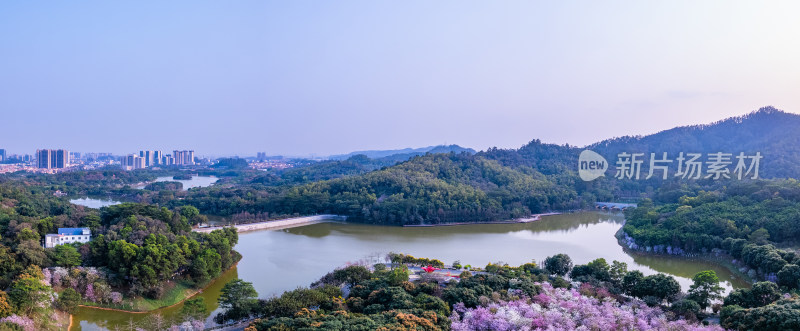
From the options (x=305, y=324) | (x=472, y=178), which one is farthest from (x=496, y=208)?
(x=305, y=324)

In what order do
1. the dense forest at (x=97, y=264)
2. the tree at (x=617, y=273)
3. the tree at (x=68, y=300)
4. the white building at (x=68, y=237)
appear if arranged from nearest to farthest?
1. the dense forest at (x=97, y=264)
2. the tree at (x=68, y=300)
3. the tree at (x=617, y=273)
4. the white building at (x=68, y=237)

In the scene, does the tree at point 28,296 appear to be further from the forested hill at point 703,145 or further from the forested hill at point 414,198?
→ the forested hill at point 703,145

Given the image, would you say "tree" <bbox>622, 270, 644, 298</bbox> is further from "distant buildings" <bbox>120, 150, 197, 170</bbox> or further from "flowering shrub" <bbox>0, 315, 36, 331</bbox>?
"distant buildings" <bbox>120, 150, 197, 170</bbox>

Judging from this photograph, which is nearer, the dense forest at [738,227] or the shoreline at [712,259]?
the dense forest at [738,227]

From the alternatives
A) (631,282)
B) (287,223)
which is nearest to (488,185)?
(287,223)

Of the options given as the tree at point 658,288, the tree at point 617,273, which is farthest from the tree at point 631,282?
the tree at point 617,273

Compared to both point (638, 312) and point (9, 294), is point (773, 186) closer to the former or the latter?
point (638, 312)
